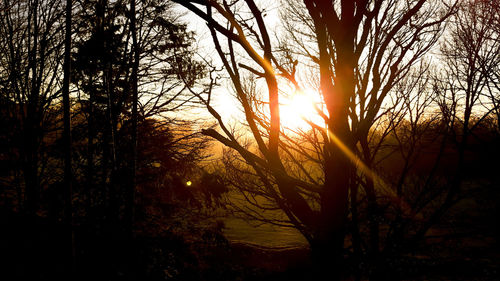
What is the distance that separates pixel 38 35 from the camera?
9227 mm

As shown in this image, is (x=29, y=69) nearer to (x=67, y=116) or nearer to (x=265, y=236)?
(x=67, y=116)

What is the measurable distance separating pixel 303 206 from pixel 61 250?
31.3 feet

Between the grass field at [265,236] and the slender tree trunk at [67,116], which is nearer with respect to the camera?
the slender tree trunk at [67,116]

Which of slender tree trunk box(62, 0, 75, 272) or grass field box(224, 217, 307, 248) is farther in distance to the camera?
grass field box(224, 217, 307, 248)

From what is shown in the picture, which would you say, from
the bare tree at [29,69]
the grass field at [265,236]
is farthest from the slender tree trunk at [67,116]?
the grass field at [265,236]

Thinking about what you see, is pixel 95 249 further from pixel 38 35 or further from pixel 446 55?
pixel 446 55

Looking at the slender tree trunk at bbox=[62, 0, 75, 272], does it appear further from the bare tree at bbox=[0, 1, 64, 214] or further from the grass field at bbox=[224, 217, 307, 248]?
the grass field at bbox=[224, 217, 307, 248]

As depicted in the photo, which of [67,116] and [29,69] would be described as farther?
[29,69]

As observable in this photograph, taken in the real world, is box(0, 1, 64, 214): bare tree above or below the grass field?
above

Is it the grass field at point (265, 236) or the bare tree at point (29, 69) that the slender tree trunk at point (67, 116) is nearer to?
the bare tree at point (29, 69)

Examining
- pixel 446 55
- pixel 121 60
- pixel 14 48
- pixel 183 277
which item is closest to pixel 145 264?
pixel 183 277

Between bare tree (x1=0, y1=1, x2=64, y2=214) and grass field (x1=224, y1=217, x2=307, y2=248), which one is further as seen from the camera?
grass field (x1=224, y1=217, x2=307, y2=248)

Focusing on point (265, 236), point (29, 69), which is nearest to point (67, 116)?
point (29, 69)

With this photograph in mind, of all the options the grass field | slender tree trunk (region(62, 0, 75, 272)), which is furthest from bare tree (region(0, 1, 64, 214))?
the grass field
